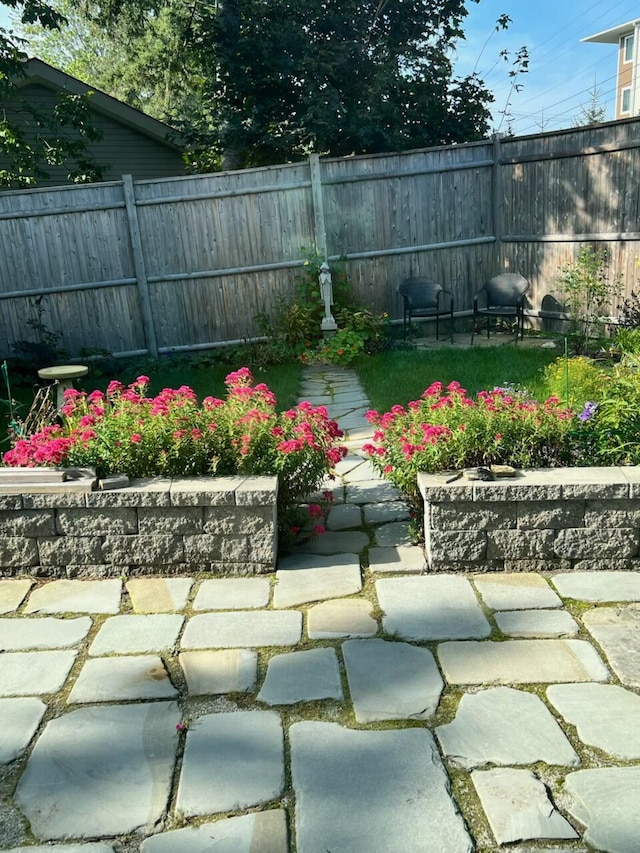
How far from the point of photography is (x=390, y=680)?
6.89 feet

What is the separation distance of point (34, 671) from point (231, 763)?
2.63ft

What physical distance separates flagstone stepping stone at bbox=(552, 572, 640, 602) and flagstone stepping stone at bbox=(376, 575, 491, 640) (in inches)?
13.9

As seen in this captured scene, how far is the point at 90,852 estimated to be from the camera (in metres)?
1.52

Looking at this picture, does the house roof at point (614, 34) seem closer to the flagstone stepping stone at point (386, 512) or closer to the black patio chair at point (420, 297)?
the black patio chair at point (420, 297)

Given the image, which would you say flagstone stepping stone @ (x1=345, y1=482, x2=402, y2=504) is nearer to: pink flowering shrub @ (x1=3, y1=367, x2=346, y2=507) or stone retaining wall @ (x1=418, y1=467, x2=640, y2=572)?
pink flowering shrub @ (x1=3, y1=367, x2=346, y2=507)

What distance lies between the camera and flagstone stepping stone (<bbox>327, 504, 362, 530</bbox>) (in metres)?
3.26

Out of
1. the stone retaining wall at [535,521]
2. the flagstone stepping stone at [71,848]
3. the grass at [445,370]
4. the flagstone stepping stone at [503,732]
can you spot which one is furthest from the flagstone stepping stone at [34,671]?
the grass at [445,370]

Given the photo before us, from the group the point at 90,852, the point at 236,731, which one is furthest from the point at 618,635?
the point at 90,852

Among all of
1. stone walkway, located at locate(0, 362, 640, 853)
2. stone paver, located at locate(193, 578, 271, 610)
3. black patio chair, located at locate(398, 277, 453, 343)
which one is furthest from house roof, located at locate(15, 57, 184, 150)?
stone walkway, located at locate(0, 362, 640, 853)

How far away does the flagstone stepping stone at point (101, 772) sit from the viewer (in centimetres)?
160

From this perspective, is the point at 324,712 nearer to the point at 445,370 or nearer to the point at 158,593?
the point at 158,593

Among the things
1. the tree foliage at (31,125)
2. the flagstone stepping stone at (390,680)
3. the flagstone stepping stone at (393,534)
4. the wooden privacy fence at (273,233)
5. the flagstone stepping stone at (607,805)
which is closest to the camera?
the flagstone stepping stone at (607,805)

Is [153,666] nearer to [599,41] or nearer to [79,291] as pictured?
[79,291]

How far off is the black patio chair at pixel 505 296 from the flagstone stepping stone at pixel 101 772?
6072mm
